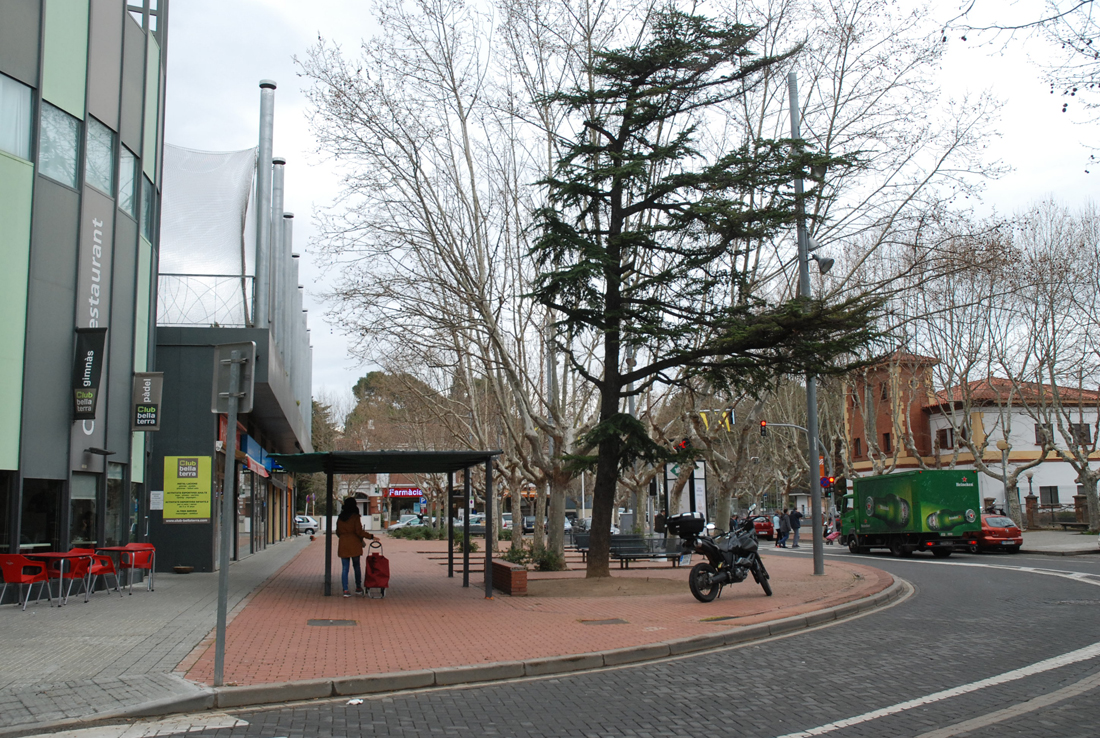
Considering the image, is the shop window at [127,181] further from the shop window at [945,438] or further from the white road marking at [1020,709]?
the shop window at [945,438]

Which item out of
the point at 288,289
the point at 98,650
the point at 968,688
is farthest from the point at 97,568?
the point at 288,289

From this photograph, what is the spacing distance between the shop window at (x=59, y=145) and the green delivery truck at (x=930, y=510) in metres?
24.2

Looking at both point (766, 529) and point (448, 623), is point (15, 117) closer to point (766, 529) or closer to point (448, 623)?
point (448, 623)

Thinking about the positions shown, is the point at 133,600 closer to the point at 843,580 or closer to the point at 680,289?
the point at 680,289

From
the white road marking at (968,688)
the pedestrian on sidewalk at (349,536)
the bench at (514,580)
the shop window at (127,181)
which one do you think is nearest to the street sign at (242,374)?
the white road marking at (968,688)

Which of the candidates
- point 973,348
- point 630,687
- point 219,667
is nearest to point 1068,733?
point 630,687

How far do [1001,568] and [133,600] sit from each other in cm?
1927

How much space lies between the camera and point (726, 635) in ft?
34.5

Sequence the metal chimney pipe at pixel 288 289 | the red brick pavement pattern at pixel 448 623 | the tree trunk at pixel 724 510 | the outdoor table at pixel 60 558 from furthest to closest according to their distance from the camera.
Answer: the metal chimney pipe at pixel 288 289
the tree trunk at pixel 724 510
the outdoor table at pixel 60 558
the red brick pavement pattern at pixel 448 623

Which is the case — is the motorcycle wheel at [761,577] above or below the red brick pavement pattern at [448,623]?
above

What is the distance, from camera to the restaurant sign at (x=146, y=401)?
1653 cm

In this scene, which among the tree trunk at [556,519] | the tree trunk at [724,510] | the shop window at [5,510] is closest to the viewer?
the shop window at [5,510]

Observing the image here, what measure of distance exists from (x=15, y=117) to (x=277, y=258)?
14.1 m

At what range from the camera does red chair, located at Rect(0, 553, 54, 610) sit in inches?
486
